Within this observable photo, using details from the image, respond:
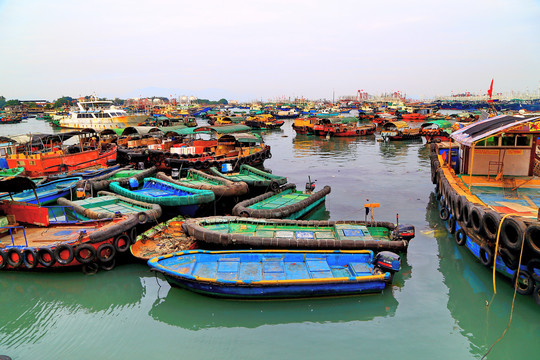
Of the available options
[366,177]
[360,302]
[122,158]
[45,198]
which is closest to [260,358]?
[360,302]

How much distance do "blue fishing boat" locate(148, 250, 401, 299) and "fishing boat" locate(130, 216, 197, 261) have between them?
999 mm

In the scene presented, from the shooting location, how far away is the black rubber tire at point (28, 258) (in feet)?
30.7

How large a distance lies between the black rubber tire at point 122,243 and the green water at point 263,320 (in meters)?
0.59

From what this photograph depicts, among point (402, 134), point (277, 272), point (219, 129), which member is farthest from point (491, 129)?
point (402, 134)

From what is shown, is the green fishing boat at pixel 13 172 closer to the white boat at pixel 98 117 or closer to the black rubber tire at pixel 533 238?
the black rubber tire at pixel 533 238

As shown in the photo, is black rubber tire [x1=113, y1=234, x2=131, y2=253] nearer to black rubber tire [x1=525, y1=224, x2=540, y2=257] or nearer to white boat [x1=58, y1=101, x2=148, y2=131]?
black rubber tire [x1=525, y1=224, x2=540, y2=257]

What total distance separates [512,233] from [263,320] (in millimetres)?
5997

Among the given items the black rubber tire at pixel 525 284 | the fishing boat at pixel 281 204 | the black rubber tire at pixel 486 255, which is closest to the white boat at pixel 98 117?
the fishing boat at pixel 281 204

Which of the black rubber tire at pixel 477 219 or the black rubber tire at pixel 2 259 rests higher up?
the black rubber tire at pixel 477 219

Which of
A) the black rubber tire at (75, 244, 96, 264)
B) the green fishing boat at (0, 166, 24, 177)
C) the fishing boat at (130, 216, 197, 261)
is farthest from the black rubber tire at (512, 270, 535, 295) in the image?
the green fishing boat at (0, 166, 24, 177)

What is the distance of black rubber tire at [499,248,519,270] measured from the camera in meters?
7.68

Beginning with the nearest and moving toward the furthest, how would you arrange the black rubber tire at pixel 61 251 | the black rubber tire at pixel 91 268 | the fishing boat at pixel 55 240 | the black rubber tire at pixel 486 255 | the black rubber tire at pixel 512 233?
1. the black rubber tire at pixel 512 233
2. the black rubber tire at pixel 486 255
3. the black rubber tire at pixel 61 251
4. the fishing boat at pixel 55 240
5. the black rubber tire at pixel 91 268

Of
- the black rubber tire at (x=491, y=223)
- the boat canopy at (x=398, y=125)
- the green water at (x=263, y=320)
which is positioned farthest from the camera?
the boat canopy at (x=398, y=125)

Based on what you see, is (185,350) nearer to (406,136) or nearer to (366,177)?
(366,177)
